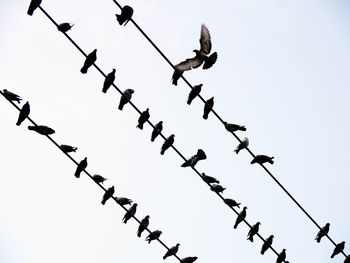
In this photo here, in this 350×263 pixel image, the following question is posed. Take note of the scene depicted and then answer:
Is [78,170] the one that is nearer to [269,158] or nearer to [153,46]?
[153,46]

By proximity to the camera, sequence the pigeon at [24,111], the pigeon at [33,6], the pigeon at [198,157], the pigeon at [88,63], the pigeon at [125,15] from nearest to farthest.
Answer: the pigeon at [33,6], the pigeon at [125,15], the pigeon at [88,63], the pigeon at [24,111], the pigeon at [198,157]

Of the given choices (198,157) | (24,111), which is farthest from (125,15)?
(198,157)

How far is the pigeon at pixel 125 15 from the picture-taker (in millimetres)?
6727

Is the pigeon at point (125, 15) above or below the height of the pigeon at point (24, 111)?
above

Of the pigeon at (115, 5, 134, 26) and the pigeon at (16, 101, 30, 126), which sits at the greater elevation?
the pigeon at (115, 5, 134, 26)

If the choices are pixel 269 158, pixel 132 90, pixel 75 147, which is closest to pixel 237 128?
pixel 269 158

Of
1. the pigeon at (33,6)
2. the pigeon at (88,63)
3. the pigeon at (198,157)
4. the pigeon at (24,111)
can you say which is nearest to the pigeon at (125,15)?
the pigeon at (88,63)

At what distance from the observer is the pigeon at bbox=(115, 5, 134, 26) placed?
22.1 feet

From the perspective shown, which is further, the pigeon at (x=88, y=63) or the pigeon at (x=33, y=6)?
the pigeon at (x=88, y=63)

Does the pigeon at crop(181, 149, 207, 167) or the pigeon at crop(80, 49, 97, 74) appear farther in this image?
the pigeon at crop(181, 149, 207, 167)

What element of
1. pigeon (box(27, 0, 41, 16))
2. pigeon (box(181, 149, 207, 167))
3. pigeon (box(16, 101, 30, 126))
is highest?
pigeon (box(181, 149, 207, 167))

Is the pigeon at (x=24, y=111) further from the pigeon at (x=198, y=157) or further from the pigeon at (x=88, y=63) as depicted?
the pigeon at (x=198, y=157)

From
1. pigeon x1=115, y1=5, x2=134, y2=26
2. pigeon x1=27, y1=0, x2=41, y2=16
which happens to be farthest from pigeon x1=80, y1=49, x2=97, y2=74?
pigeon x1=27, y1=0, x2=41, y2=16

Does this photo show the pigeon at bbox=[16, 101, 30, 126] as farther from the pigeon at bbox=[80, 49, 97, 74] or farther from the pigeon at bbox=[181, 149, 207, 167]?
the pigeon at bbox=[181, 149, 207, 167]
